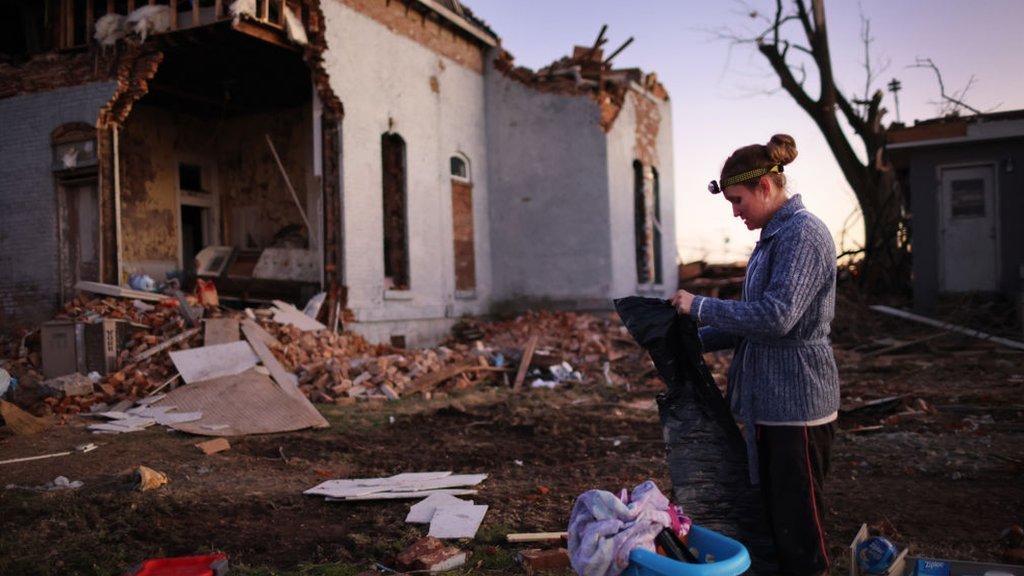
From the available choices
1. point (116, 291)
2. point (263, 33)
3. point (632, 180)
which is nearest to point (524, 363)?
point (116, 291)

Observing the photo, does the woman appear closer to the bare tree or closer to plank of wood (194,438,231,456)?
plank of wood (194,438,231,456)

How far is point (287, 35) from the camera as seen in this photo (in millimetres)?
12750

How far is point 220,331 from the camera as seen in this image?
10734 mm

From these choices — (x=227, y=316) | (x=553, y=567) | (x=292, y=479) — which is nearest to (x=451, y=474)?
(x=292, y=479)

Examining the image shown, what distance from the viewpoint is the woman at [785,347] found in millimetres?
2641

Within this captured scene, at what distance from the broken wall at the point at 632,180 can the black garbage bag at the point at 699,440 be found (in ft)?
48.7

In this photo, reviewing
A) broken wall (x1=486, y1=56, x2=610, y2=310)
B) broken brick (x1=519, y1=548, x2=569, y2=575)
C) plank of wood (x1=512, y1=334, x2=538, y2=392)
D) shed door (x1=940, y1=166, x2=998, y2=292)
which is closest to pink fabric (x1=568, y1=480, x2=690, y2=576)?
broken brick (x1=519, y1=548, x2=569, y2=575)

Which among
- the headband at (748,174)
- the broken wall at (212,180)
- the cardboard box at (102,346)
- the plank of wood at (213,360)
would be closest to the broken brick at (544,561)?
the headband at (748,174)

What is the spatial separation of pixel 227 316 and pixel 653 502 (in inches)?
407

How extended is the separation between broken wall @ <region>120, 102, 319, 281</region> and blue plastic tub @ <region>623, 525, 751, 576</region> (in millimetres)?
14867

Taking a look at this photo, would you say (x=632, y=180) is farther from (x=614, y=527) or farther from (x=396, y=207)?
(x=614, y=527)

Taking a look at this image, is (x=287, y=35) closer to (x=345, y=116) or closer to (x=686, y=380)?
(x=345, y=116)

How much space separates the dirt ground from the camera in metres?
4.30

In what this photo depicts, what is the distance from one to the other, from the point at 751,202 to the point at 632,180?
16.6 meters
